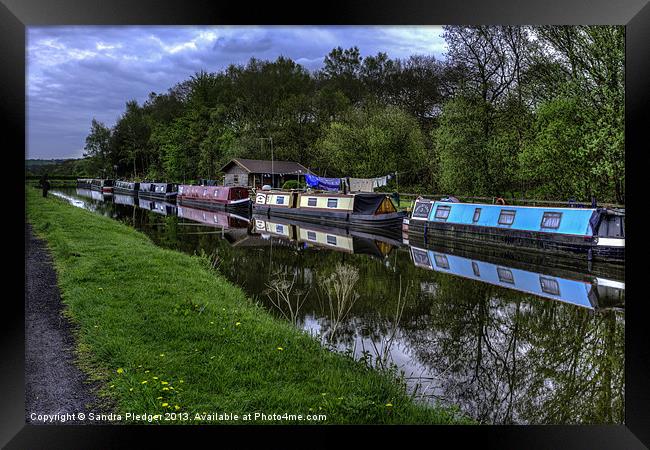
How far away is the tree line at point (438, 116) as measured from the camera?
5.48 m

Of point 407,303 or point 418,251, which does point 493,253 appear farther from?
point 407,303

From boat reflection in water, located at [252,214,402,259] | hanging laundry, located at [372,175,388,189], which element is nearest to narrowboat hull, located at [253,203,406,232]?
boat reflection in water, located at [252,214,402,259]

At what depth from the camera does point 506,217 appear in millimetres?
9148

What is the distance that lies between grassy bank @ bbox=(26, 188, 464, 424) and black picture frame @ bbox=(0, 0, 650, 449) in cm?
24

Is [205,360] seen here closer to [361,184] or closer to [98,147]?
[98,147]

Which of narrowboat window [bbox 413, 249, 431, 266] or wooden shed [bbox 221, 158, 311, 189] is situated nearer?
narrowboat window [bbox 413, 249, 431, 266]

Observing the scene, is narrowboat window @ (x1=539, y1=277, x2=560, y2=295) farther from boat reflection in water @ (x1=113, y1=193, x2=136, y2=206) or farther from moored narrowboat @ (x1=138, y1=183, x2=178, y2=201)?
moored narrowboat @ (x1=138, y1=183, x2=178, y2=201)

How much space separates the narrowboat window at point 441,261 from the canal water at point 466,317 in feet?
0.15

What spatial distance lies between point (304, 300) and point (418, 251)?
488 centimetres

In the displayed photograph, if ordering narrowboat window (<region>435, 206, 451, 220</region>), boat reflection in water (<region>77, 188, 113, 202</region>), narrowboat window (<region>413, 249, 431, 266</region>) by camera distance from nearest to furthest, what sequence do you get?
narrowboat window (<region>413, 249, 431, 266</region>) < narrowboat window (<region>435, 206, 451, 220</region>) < boat reflection in water (<region>77, 188, 113, 202</region>)

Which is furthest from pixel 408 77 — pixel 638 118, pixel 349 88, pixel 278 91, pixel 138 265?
pixel 638 118

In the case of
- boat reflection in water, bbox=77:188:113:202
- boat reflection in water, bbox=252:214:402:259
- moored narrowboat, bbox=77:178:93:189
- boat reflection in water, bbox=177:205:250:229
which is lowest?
boat reflection in water, bbox=252:214:402:259

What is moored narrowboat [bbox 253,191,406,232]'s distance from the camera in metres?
13.3
